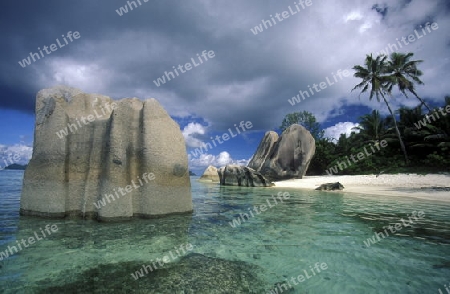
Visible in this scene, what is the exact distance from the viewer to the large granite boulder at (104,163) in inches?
312

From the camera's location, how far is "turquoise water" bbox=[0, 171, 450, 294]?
3.82 metres

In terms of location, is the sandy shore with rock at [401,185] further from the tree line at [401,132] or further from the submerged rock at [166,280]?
the submerged rock at [166,280]

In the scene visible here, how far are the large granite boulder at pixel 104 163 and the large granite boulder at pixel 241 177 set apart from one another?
19937mm

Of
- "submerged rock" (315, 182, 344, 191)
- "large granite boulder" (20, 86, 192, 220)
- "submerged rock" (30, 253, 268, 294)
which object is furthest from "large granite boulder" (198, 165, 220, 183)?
"submerged rock" (30, 253, 268, 294)

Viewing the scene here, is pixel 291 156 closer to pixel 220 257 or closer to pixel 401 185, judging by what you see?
pixel 401 185

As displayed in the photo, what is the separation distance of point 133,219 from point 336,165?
115ft

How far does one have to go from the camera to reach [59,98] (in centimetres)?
888

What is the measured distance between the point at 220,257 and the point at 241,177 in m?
24.9

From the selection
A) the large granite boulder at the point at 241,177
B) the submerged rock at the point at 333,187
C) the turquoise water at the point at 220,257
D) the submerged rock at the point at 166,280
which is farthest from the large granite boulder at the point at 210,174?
the submerged rock at the point at 166,280

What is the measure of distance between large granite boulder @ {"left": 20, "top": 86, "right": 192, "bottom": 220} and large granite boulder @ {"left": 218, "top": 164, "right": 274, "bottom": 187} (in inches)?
785

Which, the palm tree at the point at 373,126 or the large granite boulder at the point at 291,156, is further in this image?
the palm tree at the point at 373,126

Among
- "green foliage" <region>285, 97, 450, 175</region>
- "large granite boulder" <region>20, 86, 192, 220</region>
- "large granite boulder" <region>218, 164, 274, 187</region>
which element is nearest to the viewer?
"large granite boulder" <region>20, 86, 192, 220</region>

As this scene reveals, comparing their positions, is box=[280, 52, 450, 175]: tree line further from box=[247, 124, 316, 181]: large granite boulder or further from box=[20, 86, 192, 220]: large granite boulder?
box=[20, 86, 192, 220]: large granite boulder

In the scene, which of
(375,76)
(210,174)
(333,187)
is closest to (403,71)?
(375,76)
